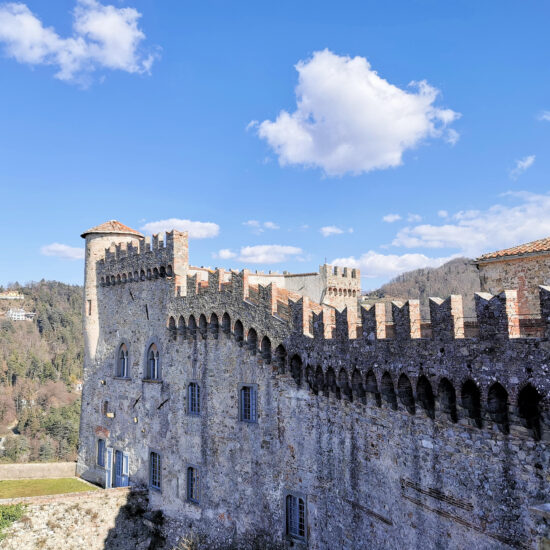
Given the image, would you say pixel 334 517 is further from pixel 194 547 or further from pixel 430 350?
pixel 194 547

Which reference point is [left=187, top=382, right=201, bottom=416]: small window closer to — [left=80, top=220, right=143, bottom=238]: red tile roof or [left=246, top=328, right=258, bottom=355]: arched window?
[left=246, top=328, right=258, bottom=355]: arched window

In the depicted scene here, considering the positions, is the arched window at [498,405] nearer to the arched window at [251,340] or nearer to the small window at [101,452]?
the arched window at [251,340]

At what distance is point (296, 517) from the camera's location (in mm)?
14797

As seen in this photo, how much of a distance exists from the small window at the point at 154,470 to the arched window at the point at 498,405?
16.3 meters

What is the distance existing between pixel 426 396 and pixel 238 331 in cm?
817

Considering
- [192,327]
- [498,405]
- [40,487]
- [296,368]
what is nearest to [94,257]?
[192,327]

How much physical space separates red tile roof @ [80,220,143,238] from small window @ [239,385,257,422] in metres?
13.4

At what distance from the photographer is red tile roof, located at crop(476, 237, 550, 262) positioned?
47.4 feet

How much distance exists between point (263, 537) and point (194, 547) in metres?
4.25

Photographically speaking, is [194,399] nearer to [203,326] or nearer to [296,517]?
[203,326]

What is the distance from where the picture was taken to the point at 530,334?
9391mm

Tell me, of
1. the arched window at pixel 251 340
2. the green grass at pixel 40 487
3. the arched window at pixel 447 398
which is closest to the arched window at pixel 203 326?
the arched window at pixel 251 340

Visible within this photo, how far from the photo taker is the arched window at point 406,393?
11.1 m

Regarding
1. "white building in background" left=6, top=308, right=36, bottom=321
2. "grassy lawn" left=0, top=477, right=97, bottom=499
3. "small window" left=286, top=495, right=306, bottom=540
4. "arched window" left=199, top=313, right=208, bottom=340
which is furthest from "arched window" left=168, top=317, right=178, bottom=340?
"white building in background" left=6, top=308, right=36, bottom=321
